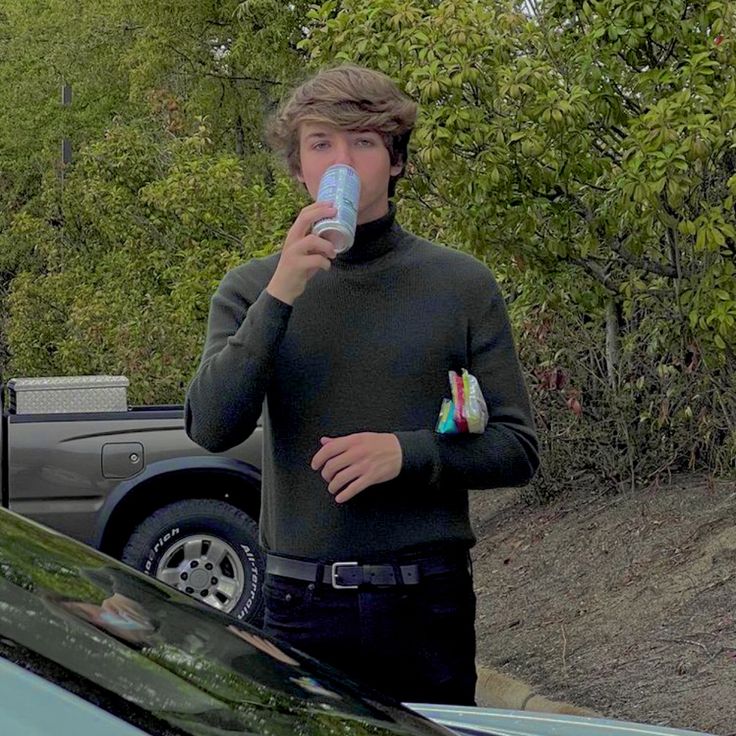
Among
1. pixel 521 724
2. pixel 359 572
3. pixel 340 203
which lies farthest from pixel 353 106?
pixel 521 724

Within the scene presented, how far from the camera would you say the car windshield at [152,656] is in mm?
1720

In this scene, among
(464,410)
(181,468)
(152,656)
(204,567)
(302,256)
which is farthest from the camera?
(181,468)

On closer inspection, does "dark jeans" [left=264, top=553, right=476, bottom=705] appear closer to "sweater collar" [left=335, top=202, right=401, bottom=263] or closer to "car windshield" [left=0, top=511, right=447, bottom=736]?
"car windshield" [left=0, top=511, right=447, bottom=736]

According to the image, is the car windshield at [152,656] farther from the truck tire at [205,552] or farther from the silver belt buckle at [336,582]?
the truck tire at [205,552]

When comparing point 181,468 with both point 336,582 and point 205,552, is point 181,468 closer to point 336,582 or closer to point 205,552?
point 205,552

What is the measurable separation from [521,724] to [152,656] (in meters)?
1.05

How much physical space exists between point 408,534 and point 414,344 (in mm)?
370

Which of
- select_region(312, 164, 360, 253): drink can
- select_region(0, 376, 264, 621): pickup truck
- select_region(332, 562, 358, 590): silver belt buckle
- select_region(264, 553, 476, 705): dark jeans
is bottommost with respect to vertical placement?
select_region(0, 376, 264, 621): pickup truck

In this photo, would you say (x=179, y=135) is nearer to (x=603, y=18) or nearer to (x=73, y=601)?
(x=603, y=18)

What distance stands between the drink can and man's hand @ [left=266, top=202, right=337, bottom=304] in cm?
1

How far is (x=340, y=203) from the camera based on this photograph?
2943 millimetres

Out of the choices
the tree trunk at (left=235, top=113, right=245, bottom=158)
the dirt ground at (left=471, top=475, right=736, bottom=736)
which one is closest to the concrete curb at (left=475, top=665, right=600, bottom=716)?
the dirt ground at (left=471, top=475, right=736, bottom=736)

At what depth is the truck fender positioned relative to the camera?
8.79 m

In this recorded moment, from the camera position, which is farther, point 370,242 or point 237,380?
point 370,242
